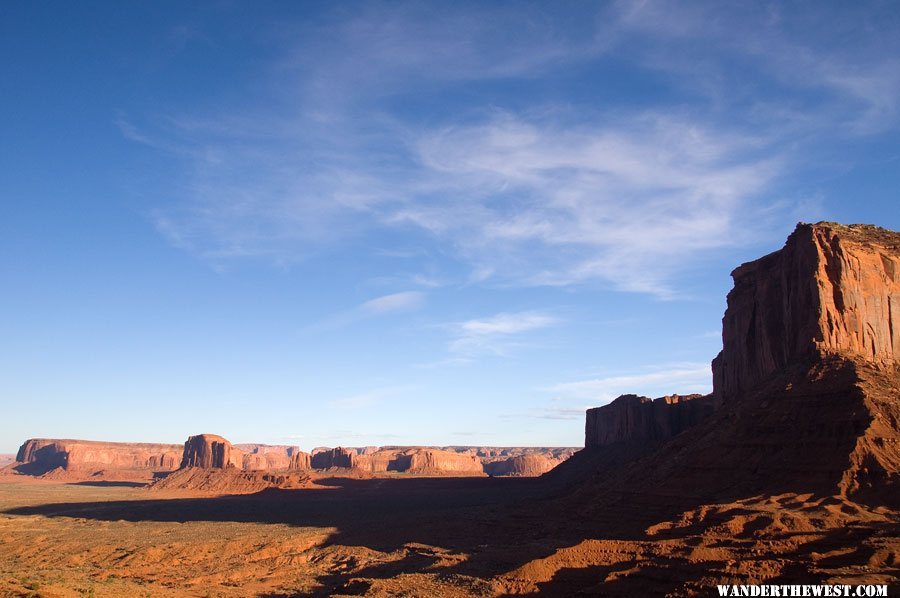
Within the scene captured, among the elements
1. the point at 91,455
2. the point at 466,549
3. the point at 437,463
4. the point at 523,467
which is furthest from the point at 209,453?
the point at 466,549

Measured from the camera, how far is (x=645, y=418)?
261 ft

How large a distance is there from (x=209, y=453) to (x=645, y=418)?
311 feet

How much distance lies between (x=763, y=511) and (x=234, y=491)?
95.9 metres

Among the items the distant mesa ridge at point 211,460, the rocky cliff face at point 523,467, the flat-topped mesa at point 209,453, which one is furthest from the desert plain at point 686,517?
the rocky cliff face at point 523,467

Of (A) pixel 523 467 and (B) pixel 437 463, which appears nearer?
(A) pixel 523 467

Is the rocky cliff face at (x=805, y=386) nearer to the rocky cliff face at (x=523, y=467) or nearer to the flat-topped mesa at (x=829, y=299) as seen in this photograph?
the flat-topped mesa at (x=829, y=299)

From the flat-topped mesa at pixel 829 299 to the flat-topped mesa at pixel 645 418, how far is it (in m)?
18.7

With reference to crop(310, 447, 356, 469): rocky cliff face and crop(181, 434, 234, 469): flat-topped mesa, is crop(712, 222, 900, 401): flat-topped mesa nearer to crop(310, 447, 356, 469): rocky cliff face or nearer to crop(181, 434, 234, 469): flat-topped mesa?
crop(181, 434, 234, 469): flat-topped mesa

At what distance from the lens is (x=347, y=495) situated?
87.9m

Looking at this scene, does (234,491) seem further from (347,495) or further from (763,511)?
(763,511)

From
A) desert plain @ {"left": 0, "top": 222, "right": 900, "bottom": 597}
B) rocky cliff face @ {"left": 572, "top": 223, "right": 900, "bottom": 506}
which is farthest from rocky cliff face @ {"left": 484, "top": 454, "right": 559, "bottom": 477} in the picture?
rocky cliff face @ {"left": 572, "top": 223, "right": 900, "bottom": 506}

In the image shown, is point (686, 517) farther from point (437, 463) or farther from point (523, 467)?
point (437, 463)

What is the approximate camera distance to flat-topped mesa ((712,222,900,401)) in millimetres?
44938

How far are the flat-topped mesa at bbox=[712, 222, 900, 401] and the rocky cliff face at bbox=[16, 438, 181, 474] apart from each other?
168760 millimetres
